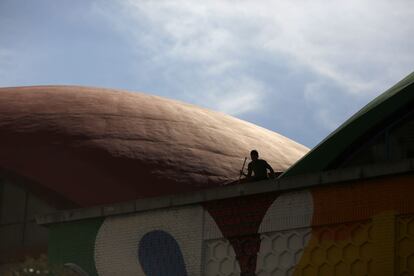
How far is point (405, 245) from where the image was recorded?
1510 centimetres

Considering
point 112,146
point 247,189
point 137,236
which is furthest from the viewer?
point 112,146

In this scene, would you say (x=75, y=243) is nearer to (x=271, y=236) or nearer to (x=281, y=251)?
(x=271, y=236)

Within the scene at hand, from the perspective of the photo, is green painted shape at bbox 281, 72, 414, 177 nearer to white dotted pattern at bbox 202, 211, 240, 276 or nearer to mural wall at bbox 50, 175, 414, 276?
mural wall at bbox 50, 175, 414, 276

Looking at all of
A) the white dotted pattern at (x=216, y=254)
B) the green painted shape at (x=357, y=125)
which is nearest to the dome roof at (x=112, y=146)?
the white dotted pattern at (x=216, y=254)

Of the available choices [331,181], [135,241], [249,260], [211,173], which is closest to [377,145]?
[331,181]

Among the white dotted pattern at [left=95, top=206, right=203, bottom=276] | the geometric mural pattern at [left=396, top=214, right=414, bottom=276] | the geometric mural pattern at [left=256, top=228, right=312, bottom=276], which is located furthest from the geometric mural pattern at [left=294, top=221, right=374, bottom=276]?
the white dotted pattern at [left=95, top=206, right=203, bottom=276]

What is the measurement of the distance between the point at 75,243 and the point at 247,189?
13.2ft

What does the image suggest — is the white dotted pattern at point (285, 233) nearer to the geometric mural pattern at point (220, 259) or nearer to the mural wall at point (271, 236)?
the mural wall at point (271, 236)

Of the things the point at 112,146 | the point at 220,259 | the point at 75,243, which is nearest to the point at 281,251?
the point at 220,259

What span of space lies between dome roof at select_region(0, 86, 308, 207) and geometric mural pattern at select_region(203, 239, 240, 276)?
9.18 metres

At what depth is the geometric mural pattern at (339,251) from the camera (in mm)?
15555

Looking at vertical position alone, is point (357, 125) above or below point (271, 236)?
above

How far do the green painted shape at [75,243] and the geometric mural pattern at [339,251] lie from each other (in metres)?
4.52

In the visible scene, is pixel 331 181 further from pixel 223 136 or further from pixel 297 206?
pixel 223 136
